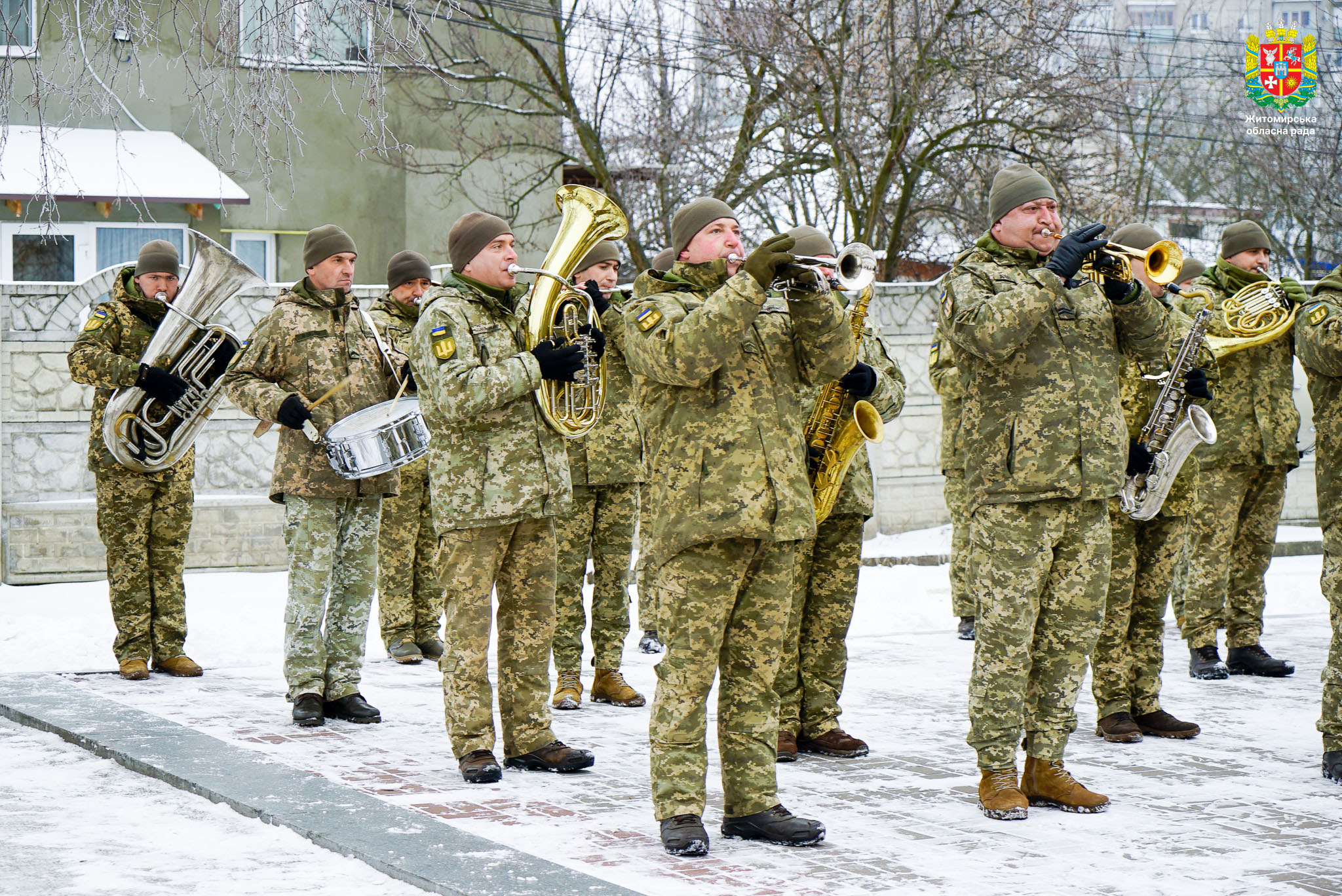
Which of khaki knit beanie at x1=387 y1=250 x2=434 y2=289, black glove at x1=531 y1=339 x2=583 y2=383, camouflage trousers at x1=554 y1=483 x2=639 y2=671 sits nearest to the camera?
black glove at x1=531 y1=339 x2=583 y2=383

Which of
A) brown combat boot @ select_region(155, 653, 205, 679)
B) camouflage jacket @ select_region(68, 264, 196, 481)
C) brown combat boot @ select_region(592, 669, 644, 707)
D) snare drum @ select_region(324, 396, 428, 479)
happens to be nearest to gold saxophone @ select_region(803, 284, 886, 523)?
snare drum @ select_region(324, 396, 428, 479)

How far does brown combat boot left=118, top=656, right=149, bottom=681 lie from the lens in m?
8.46

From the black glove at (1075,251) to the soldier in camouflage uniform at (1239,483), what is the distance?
3205 mm

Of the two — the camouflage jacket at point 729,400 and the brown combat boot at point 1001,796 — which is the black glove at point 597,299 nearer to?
the camouflage jacket at point 729,400

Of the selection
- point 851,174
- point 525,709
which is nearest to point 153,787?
point 525,709

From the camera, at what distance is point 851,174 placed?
→ 56.2 feet

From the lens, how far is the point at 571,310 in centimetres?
620

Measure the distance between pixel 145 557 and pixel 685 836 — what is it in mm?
4679

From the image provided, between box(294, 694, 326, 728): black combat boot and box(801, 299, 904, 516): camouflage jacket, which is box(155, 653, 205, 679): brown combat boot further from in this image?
box(801, 299, 904, 516): camouflage jacket

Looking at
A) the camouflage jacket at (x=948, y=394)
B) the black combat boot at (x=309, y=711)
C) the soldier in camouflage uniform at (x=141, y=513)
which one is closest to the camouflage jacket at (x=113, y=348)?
the soldier in camouflage uniform at (x=141, y=513)

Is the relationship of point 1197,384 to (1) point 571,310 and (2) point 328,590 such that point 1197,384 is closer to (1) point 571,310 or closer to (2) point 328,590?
(1) point 571,310

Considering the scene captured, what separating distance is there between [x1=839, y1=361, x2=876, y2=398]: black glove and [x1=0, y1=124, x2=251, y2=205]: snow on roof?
11466 mm

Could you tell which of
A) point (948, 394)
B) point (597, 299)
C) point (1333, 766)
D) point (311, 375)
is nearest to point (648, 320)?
point (597, 299)

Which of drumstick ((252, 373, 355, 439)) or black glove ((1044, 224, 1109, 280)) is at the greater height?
black glove ((1044, 224, 1109, 280))
